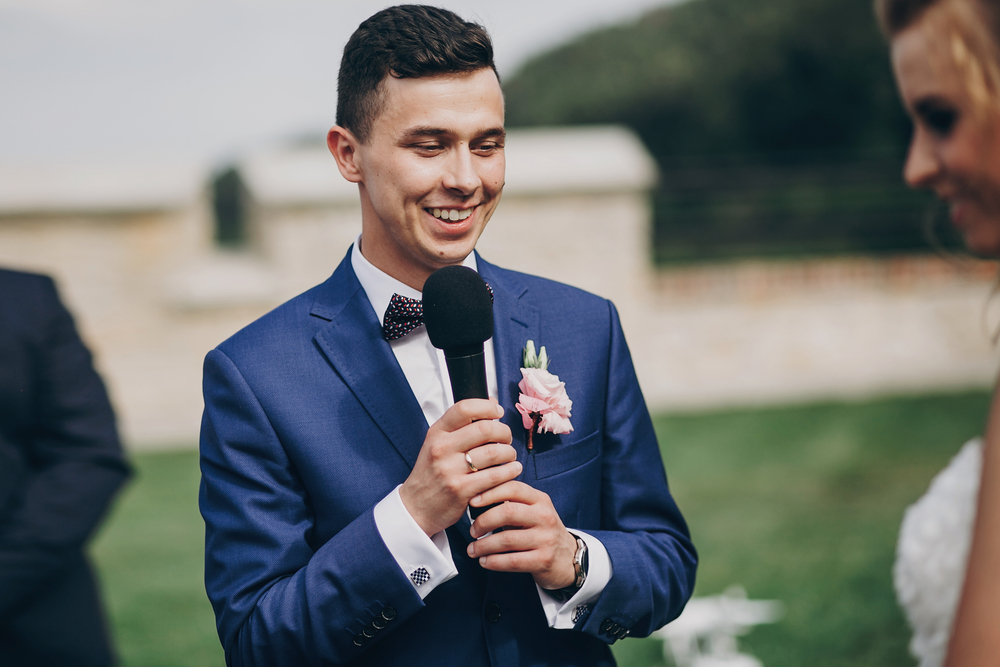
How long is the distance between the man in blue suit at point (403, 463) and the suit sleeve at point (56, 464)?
1226 millimetres

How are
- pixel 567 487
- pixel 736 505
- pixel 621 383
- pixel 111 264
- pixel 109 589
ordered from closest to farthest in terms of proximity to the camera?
pixel 567 487 → pixel 621 383 → pixel 109 589 → pixel 736 505 → pixel 111 264

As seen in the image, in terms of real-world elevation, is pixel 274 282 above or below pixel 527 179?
below

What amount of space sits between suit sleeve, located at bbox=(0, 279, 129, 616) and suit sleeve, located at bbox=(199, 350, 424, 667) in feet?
4.04

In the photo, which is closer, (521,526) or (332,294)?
(521,526)

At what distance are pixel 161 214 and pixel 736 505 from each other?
258 inches

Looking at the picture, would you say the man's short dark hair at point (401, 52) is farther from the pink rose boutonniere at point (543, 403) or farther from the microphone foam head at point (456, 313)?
the pink rose boutonniere at point (543, 403)

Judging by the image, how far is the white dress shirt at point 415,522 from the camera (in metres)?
1.88

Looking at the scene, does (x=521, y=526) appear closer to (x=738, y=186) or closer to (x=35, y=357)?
(x=35, y=357)

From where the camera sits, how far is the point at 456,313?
72.7 inches

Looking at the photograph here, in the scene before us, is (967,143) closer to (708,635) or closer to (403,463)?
(403,463)

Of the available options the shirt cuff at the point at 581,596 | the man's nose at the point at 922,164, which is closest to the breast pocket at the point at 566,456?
the shirt cuff at the point at 581,596

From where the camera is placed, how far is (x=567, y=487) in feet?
7.04

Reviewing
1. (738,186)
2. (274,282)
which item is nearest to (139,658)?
(274,282)

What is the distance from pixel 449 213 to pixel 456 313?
0.30m
